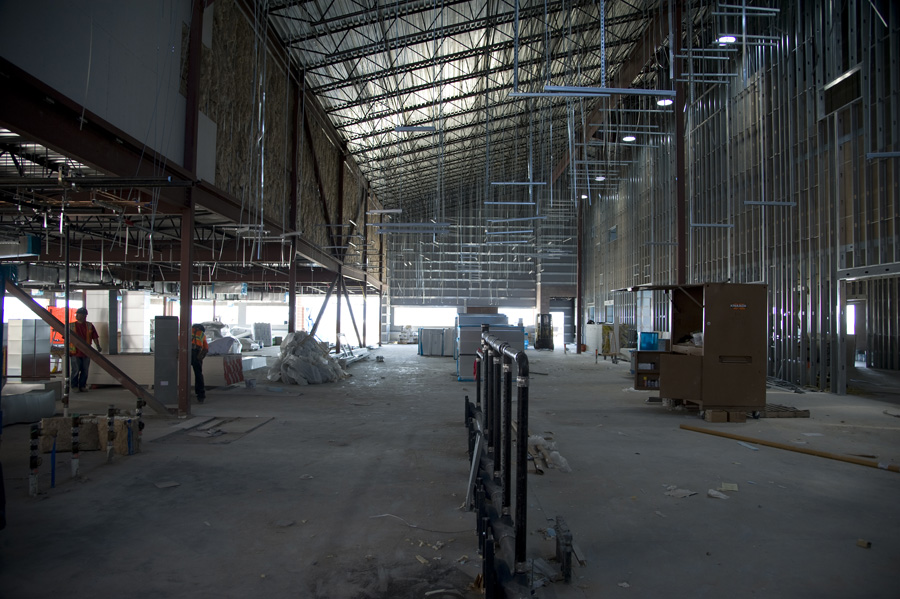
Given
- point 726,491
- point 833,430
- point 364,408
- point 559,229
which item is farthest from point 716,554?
point 559,229

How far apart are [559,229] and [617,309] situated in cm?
1139

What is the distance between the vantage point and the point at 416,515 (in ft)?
16.4

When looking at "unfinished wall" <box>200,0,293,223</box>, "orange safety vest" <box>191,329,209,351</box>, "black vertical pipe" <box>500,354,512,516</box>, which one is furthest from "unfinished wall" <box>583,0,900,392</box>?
"orange safety vest" <box>191,329,209,351</box>

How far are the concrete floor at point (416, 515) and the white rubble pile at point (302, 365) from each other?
606 centimetres

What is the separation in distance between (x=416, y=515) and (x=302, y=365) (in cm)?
1139

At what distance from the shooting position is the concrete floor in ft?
12.4

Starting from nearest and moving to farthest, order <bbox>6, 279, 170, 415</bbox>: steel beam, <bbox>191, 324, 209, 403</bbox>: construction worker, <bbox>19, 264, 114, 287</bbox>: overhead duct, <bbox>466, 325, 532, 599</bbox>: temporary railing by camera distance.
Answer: <bbox>466, 325, 532, 599</bbox>: temporary railing
<bbox>6, 279, 170, 415</bbox>: steel beam
<bbox>191, 324, 209, 403</bbox>: construction worker
<bbox>19, 264, 114, 287</bbox>: overhead duct

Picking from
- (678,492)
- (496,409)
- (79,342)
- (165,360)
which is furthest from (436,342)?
(496,409)

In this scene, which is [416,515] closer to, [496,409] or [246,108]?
[496,409]

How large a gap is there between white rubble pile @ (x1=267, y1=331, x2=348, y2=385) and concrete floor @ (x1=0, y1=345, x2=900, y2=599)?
6.06 metres

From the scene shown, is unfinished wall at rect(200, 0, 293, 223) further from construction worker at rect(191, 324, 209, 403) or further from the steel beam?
the steel beam

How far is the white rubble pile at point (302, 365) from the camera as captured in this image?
15.5m

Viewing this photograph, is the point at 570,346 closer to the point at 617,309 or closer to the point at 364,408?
the point at 617,309

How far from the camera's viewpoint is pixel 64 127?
22.4 feet
